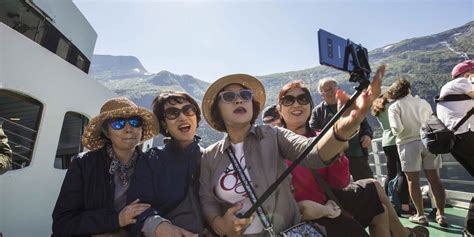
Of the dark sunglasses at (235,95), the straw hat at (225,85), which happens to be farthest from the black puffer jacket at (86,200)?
the dark sunglasses at (235,95)

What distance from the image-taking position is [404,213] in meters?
5.11

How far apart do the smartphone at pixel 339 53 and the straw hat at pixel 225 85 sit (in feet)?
4.19

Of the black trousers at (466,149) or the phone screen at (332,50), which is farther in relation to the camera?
the black trousers at (466,149)

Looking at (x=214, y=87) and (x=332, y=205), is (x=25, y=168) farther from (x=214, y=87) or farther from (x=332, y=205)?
(x=332, y=205)

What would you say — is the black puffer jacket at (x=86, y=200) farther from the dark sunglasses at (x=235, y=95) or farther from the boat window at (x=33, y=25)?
the boat window at (x=33, y=25)

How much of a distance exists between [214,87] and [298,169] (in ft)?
2.92

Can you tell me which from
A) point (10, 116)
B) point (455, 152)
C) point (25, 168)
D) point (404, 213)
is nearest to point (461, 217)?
point (404, 213)

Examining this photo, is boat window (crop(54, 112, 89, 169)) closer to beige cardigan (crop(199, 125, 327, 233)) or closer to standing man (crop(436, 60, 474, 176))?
beige cardigan (crop(199, 125, 327, 233))

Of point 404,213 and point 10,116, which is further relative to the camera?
point 10,116

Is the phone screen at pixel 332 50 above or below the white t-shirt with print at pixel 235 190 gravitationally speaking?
above

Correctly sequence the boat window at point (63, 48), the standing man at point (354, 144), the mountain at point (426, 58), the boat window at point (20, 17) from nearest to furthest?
the standing man at point (354, 144) < the boat window at point (20, 17) < the boat window at point (63, 48) < the mountain at point (426, 58)

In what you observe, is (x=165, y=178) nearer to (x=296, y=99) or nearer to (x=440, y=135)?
(x=296, y=99)

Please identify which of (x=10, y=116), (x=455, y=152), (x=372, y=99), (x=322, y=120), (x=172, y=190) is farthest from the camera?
(x=10, y=116)

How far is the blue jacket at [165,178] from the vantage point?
214 centimetres
